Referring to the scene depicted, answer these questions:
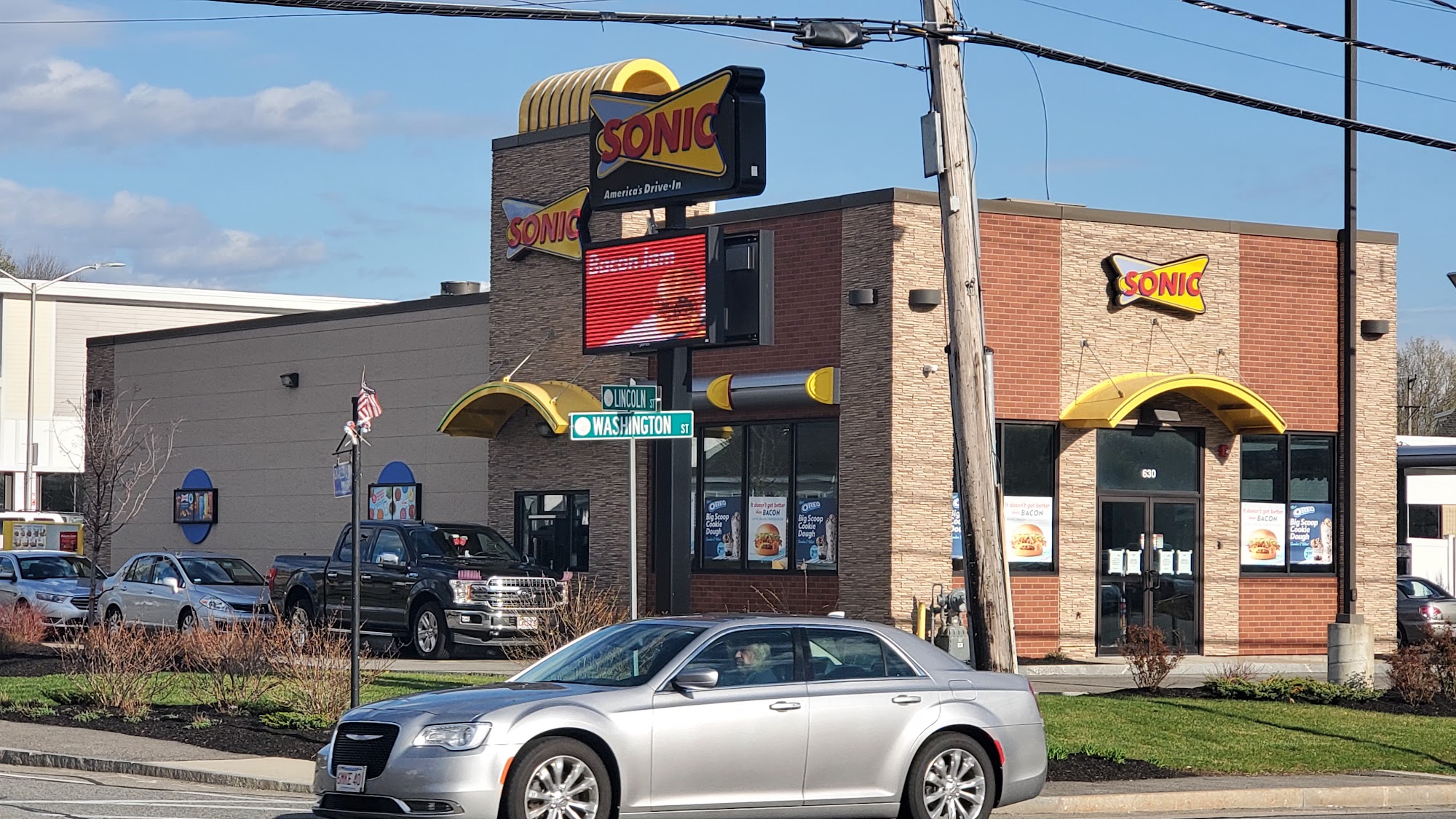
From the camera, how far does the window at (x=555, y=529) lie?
28891 millimetres

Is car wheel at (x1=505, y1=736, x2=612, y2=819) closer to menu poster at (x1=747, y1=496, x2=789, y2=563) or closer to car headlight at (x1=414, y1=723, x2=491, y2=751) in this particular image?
car headlight at (x1=414, y1=723, x2=491, y2=751)

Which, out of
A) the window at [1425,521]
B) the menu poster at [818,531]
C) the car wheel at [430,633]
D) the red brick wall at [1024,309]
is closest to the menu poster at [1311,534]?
the red brick wall at [1024,309]

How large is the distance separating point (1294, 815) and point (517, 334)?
18.6 metres

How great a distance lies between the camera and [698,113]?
20266 millimetres

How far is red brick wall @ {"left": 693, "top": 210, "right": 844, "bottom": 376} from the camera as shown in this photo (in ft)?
84.2

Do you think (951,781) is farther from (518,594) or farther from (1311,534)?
(1311,534)

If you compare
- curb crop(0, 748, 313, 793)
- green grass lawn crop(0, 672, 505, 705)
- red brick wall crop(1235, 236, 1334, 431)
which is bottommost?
curb crop(0, 748, 313, 793)

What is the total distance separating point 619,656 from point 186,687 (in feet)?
31.4

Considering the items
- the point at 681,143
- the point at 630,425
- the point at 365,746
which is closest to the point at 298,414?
the point at 681,143

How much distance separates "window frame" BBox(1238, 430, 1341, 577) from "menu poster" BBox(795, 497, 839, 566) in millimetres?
6533

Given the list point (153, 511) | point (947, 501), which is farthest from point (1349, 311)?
point (153, 511)

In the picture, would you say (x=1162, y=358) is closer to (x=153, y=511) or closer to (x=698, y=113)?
(x=698, y=113)

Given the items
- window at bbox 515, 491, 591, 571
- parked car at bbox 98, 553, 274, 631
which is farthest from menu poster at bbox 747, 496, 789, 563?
parked car at bbox 98, 553, 274, 631

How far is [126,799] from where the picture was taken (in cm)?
1222
